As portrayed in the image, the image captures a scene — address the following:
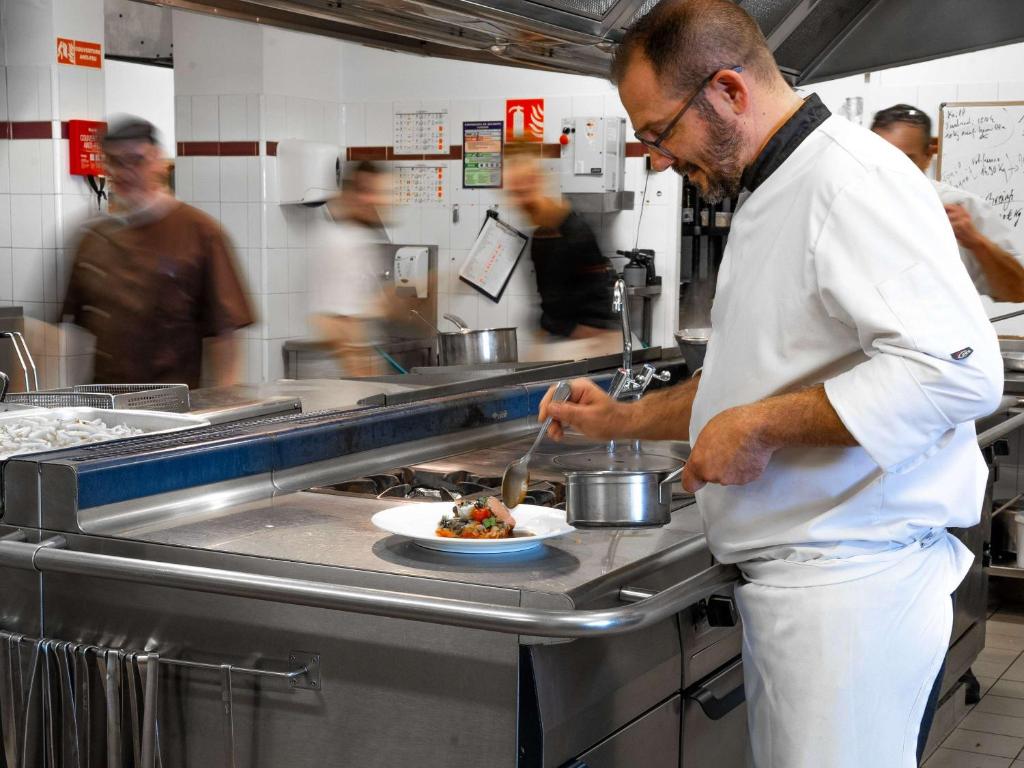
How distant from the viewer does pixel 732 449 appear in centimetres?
163

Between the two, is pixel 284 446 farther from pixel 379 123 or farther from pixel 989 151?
pixel 379 123

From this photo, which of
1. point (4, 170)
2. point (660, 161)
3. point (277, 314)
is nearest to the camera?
point (660, 161)

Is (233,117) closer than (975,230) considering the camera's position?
No

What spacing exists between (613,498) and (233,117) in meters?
5.58

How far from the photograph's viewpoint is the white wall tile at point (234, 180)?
7.15 metres

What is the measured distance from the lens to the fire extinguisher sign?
694 centimetres

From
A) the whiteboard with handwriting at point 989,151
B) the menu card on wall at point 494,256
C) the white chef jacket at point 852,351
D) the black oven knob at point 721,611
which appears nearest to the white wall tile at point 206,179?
the menu card on wall at point 494,256

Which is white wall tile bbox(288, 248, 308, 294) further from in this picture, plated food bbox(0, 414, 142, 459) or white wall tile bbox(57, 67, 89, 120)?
plated food bbox(0, 414, 142, 459)

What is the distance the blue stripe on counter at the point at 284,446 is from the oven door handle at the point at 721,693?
93 cm

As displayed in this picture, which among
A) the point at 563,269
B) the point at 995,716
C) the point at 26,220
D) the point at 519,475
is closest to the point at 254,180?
the point at 26,220

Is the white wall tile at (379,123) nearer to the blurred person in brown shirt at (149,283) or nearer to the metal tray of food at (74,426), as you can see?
the blurred person in brown shirt at (149,283)

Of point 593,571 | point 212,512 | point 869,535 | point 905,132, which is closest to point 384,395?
point 212,512

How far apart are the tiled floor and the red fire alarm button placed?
15.3 ft

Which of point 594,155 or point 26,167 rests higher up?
point 594,155
